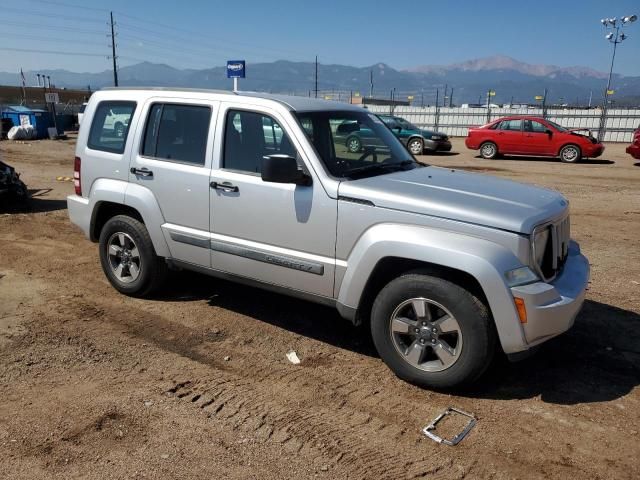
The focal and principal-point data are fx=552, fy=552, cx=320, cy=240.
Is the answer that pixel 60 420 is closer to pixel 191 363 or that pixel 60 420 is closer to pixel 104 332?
pixel 191 363

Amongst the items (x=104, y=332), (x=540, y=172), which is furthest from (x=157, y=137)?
(x=540, y=172)

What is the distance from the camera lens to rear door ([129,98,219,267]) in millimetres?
4727

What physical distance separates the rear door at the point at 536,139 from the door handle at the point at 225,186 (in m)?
18.4

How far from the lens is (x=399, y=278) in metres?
3.80

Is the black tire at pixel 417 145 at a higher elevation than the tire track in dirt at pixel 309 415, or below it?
higher

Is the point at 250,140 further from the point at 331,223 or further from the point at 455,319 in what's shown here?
the point at 455,319

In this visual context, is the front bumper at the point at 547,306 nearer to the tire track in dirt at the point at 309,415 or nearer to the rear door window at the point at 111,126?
the tire track in dirt at the point at 309,415

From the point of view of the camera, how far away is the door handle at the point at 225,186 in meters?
4.48

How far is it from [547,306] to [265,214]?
2151mm

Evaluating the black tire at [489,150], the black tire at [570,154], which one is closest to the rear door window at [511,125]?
the black tire at [489,150]

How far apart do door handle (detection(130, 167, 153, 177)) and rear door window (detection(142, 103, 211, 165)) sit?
0.46ft

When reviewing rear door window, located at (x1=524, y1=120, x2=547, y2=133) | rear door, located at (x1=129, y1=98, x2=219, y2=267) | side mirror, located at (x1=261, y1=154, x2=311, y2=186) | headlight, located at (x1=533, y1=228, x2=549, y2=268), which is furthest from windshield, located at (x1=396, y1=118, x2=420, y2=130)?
headlight, located at (x1=533, y1=228, x2=549, y2=268)

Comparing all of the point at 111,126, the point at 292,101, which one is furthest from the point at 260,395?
the point at 111,126

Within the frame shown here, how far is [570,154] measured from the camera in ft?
65.7
